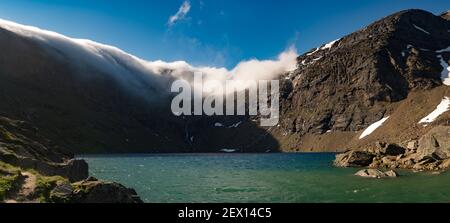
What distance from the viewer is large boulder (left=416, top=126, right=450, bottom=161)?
102 metres

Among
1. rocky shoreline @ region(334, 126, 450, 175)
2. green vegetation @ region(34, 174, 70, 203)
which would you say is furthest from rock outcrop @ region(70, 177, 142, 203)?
rocky shoreline @ region(334, 126, 450, 175)

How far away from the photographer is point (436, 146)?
104938 millimetres

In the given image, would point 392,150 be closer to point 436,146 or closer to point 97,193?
point 436,146

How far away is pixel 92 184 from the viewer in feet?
104

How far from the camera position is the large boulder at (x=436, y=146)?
4003 inches

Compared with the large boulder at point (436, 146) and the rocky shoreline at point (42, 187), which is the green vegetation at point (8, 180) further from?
the large boulder at point (436, 146)

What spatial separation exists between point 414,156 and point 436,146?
17.9 feet

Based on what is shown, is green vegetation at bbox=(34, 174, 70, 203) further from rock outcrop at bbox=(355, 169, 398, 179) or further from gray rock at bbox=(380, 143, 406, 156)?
gray rock at bbox=(380, 143, 406, 156)
